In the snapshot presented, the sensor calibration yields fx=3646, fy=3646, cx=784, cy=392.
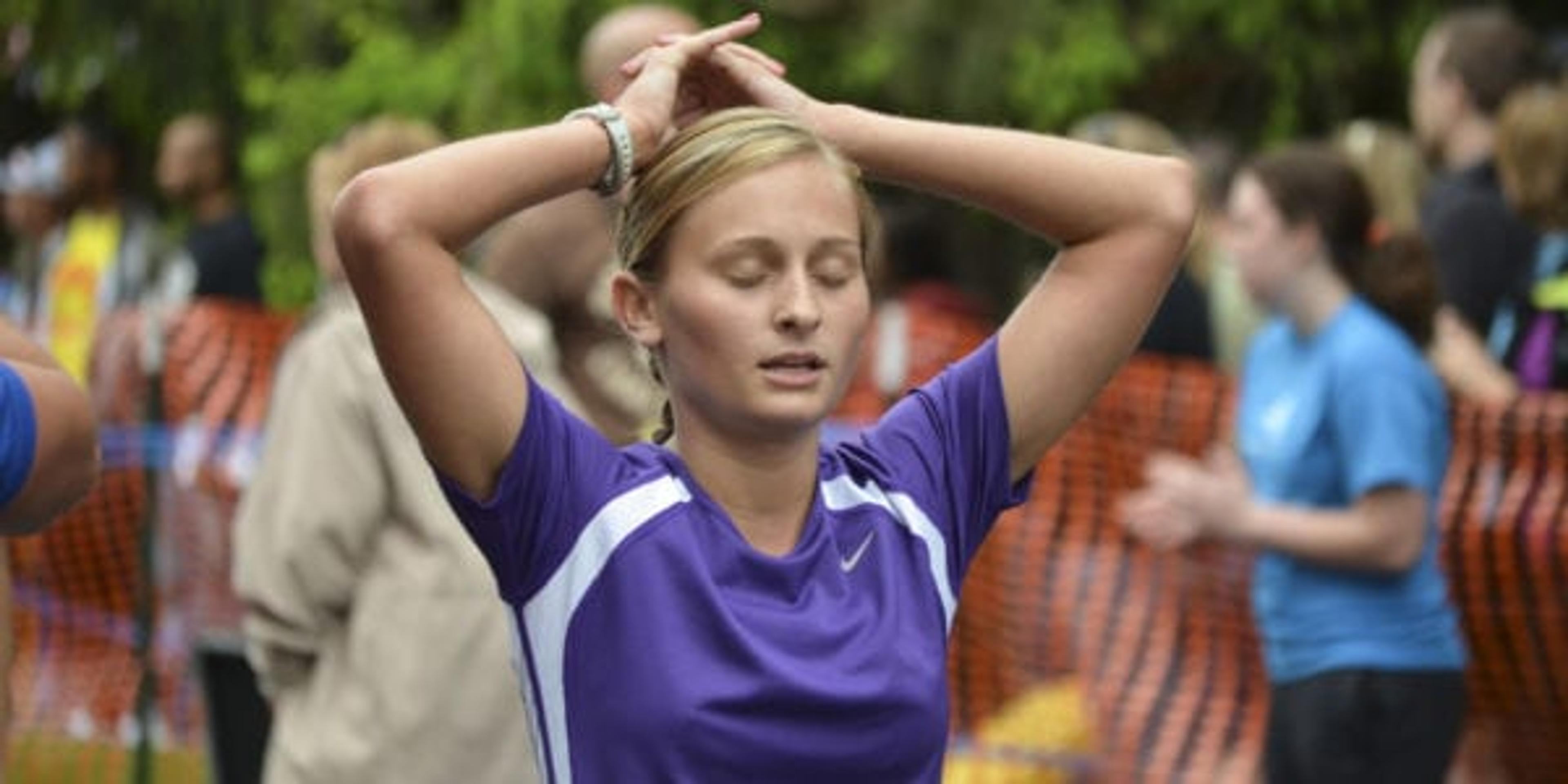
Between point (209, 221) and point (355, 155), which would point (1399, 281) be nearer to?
point (355, 155)

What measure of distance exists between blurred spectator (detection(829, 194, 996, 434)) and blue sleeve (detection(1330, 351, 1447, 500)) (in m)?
1.14

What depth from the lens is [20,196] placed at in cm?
1852

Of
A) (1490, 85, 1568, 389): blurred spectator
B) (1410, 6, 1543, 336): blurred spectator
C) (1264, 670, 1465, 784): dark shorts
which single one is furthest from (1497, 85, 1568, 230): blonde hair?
(1264, 670, 1465, 784): dark shorts

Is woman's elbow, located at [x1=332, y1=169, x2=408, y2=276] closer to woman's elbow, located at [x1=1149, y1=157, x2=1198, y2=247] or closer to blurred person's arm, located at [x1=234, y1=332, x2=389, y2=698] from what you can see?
woman's elbow, located at [x1=1149, y1=157, x2=1198, y2=247]

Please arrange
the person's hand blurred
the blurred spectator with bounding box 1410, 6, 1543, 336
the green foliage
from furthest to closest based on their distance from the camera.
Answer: the green foliage
the blurred spectator with bounding box 1410, 6, 1543, 336
the person's hand blurred

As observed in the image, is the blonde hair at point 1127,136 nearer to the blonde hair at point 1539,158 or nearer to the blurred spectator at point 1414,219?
the blurred spectator at point 1414,219

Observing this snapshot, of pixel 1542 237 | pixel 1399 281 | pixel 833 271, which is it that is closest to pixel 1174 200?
pixel 833 271

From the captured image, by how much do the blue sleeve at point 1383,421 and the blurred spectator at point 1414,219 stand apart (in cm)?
35

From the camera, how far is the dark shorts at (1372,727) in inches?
277

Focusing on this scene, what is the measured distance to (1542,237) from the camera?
7957mm

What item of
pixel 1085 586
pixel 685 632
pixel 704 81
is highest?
pixel 704 81

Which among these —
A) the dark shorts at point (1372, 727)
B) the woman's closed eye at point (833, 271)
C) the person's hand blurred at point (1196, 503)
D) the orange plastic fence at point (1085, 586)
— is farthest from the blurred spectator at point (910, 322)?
the woman's closed eye at point (833, 271)

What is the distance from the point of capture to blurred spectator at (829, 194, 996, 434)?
900 cm

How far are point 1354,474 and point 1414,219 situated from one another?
219 centimetres
